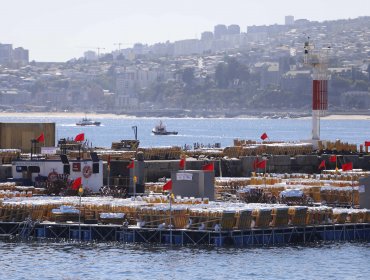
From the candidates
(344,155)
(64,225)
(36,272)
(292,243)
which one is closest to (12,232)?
(64,225)

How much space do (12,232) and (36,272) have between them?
8661 mm

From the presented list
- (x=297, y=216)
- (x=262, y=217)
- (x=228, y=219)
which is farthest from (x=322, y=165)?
(x=228, y=219)

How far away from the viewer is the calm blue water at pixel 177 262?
193 ft

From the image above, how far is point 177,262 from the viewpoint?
60.6 metres

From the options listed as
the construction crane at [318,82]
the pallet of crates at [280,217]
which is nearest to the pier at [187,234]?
the pallet of crates at [280,217]

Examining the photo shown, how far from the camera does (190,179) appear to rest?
235 feet

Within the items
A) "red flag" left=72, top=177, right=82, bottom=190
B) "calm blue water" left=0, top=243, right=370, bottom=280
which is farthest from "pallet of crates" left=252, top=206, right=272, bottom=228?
"red flag" left=72, top=177, right=82, bottom=190

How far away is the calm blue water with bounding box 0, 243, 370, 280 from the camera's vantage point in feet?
193

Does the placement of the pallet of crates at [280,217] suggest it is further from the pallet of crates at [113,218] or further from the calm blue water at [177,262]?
the pallet of crates at [113,218]

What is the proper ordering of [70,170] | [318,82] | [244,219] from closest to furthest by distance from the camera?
[244,219] < [70,170] < [318,82]

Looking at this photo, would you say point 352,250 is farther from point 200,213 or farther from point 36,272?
point 36,272

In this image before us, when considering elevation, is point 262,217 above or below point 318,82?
below

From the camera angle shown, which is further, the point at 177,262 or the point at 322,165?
the point at 322,165

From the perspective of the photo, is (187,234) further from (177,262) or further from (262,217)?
(177,262)
